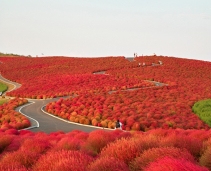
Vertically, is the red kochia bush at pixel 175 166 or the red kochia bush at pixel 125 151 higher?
the red kochia bush at pixel 175 166

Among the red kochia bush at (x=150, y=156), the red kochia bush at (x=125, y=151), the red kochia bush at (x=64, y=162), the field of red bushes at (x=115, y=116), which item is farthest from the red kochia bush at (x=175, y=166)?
the red kochia bush at (x=125, y=151)

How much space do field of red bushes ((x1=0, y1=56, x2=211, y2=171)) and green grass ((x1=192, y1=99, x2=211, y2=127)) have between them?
0.97 metres

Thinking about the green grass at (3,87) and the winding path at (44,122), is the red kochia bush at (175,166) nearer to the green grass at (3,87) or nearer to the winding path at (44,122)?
the winding path at (44,122)

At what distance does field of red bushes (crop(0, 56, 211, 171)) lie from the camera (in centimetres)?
713

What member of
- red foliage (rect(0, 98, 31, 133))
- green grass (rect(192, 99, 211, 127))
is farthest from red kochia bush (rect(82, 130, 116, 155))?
green grass (rect(192, 99, 211, 127))

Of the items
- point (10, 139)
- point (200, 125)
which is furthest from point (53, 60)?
point (10, 139)

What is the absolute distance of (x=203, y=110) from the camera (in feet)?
110

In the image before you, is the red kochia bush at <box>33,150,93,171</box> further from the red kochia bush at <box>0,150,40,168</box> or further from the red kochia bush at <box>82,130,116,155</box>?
the red kochia bush at <box>82,130,116,155</box>

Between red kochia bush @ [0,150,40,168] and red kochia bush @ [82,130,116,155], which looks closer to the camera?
red kochia bush @ [0,150,40,168]

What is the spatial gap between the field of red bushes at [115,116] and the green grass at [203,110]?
3.18ft

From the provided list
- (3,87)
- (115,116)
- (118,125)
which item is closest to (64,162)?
(118,125)

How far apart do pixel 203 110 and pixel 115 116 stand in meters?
9.98

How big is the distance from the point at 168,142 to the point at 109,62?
223 ft

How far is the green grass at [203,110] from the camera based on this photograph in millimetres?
31075
